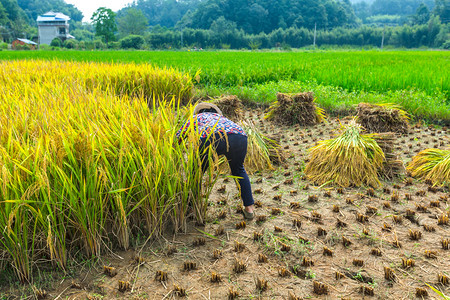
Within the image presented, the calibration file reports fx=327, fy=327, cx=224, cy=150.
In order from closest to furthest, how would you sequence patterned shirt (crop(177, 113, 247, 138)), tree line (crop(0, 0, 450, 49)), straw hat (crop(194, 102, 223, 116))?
patterned shirt (crop(177, 113, 247, 138)), straw hat (crop(194, 102, 223, 116)), tree line (crop(0, 0, 450, 49))

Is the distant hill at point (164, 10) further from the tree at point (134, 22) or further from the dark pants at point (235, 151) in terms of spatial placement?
the dark pants at point (235, 151)

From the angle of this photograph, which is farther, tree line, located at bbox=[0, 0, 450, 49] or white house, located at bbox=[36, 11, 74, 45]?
white house, located at bbox=[36, 11, 74, 45]

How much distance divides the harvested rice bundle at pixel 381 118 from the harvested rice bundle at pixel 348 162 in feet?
4.69

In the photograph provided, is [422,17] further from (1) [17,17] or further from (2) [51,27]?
(1) [17,17]

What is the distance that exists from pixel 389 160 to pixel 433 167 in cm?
43

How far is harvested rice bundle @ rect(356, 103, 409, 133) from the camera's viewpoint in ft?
16.2

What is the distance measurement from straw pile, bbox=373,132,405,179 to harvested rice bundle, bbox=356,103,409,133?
1.35m

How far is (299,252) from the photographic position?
231cm

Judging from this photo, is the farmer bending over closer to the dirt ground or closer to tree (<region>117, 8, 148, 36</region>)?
the dirt ground

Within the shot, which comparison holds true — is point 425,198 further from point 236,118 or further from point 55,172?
point 55,172

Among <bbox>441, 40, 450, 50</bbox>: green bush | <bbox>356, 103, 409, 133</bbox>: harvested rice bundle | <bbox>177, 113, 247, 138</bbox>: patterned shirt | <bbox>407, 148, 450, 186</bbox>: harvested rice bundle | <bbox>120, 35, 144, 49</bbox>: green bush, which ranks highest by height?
<bbox>120, 35, 144, 49</bbox>: green bush

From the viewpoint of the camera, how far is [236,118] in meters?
5.12

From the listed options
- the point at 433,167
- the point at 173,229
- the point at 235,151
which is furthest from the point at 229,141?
the point at 433,167

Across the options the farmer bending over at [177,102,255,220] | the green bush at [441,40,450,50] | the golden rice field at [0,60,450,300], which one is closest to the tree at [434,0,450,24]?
the green bush at [441,40,450,50]
